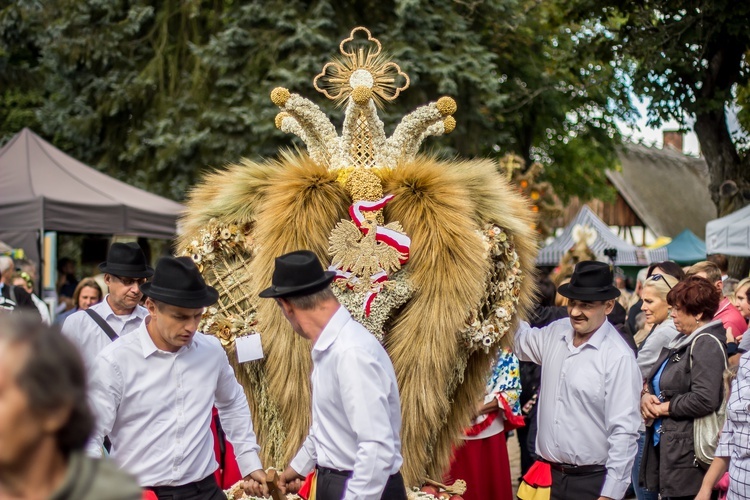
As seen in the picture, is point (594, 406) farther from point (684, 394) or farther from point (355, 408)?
point (355, 408)

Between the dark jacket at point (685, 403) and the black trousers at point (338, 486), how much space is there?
199cm

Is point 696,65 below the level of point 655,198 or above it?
below

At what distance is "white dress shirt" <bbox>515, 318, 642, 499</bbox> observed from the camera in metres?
4.76

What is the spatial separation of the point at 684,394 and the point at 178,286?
2.86 meters

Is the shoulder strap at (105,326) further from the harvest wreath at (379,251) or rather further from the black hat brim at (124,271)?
the harvest wreath at (379,251)

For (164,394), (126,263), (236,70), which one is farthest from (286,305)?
(236,70)

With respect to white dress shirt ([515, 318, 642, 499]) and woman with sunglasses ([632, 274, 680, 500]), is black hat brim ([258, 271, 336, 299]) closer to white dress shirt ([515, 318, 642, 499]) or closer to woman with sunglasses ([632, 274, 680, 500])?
white dress shirt ([515, 318, 642, 499])

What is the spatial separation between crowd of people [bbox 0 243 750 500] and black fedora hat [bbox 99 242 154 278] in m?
0.01

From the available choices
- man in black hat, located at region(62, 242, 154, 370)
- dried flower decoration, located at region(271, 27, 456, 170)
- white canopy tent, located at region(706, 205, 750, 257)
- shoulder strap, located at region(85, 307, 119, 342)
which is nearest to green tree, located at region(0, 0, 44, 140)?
white canopy tent, located at region(706, 205, 750, 257)

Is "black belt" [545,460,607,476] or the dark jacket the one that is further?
the dark jacket

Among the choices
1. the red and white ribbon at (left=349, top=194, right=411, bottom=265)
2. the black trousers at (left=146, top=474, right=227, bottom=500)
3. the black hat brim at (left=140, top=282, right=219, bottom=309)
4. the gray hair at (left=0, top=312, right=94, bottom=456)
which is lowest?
the black trousers at (left=146, top=474, right=227, bottom=500)

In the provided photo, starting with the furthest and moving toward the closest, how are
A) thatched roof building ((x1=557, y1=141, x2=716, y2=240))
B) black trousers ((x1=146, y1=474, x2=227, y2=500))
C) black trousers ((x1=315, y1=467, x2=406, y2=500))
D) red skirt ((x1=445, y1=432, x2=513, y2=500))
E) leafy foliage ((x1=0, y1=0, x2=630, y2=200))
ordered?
thatched roof building ((x1=557, y1=141, x2=716, y2=240))
leafy foliage ((x1=0, y1=0, x2=630, y2=200))
red skirt ((x1=445, y1=432, x2=513, y2=500))
black trousers ((x1=146, y1=474, x2=227, y2=500))
black trousers ((x1=315, y1=467, x2=406, y2=500))

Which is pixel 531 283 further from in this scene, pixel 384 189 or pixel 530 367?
pixel 530 367

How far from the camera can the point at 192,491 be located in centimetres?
412
